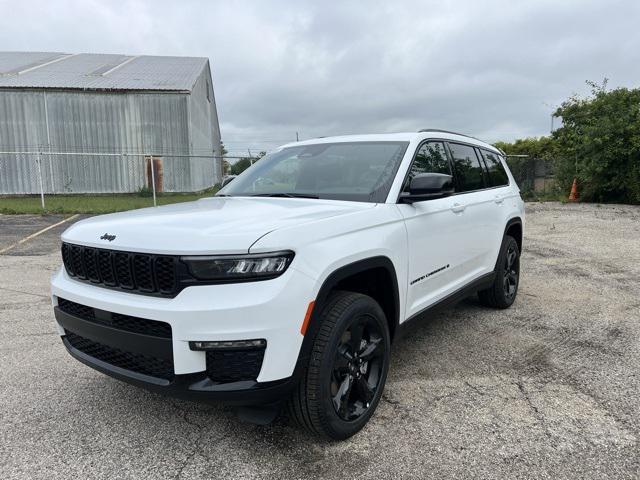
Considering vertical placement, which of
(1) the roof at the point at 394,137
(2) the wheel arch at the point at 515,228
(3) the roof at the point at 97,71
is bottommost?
(2) the wheel arch at the point at 515,228

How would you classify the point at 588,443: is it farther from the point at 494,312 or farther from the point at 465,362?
the point at 494,312

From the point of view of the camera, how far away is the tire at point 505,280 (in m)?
5.01

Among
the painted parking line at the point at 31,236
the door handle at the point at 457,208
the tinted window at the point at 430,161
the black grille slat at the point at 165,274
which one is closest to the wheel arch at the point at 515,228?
the door handle at the point at 457,208

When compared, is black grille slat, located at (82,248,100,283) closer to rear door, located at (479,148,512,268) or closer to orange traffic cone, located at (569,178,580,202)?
rear door, located at (479,148,512,268)

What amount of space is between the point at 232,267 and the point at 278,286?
230 mm

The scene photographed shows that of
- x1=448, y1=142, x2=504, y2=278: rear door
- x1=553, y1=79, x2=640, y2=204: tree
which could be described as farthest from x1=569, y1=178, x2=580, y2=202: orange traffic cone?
x1=448, y1=142, x2=504, y2=278: rear door

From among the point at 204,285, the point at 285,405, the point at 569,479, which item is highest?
the point at 204,285

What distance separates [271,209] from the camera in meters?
2.90

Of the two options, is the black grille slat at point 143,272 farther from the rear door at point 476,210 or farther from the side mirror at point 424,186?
the rear door at point 476,210

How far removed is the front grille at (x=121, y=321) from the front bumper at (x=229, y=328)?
0.12 ft

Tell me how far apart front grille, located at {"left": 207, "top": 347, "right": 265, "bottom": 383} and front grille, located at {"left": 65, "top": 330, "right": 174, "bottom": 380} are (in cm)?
21

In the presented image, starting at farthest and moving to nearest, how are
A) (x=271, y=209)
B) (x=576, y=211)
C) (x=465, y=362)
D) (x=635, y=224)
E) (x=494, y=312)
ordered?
(x=576, y=211)
(x=635, y=224)
(x=494, y=312)
(x=465, y=362)
(x=271, y=209)

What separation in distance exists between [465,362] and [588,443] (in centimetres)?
120

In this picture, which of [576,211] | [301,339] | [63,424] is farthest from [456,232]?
[576,211]
